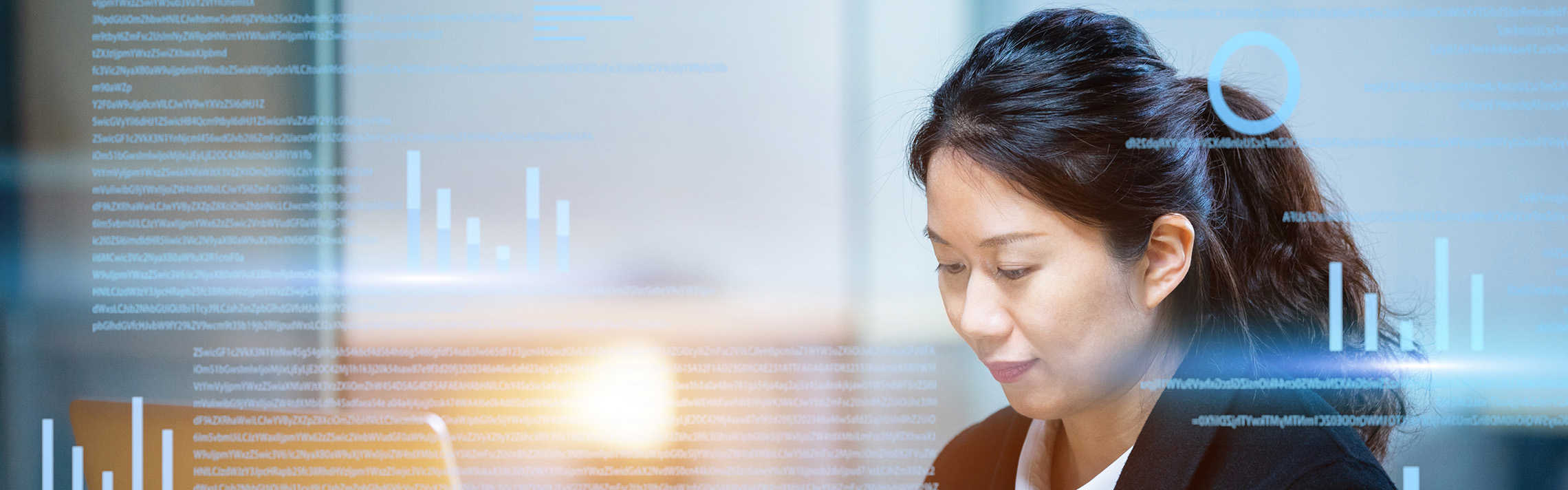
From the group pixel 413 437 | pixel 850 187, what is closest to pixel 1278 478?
pixel 850 187

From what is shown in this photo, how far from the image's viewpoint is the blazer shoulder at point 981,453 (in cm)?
113

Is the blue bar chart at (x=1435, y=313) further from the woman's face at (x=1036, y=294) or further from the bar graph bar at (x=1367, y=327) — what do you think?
the woman's face at (x=1036, y=294)

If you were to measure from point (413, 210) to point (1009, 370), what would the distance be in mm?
805

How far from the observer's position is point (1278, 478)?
0.93 metres

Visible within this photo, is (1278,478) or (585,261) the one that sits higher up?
(585,261)

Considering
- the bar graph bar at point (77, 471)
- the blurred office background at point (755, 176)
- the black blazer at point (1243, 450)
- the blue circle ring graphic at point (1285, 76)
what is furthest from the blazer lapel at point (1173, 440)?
the bar graph bar at point (77, 471)

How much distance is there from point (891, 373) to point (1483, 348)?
765mm

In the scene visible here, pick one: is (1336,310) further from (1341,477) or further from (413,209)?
(413,209)

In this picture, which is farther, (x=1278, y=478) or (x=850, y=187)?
(x=850, y=187)

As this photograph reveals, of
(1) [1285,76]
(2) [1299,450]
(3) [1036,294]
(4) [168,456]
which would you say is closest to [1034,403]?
(3) [1036,294]

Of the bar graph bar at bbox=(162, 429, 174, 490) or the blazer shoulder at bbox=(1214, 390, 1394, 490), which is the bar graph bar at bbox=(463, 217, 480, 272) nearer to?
the bar graph bar at bbox=(162, 429, 174, 490)

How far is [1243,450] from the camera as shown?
988 mm

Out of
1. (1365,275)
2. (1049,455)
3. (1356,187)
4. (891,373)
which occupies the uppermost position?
(1356,187)

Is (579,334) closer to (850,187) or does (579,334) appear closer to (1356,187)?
(850,187)
